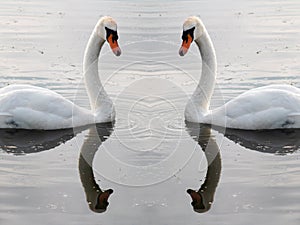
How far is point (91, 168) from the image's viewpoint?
33.5 feet

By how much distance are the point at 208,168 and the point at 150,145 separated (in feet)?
3.53

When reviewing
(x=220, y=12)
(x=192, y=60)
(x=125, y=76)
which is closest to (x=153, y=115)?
(x=125, y=76)

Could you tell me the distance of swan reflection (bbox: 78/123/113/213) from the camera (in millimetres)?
9047

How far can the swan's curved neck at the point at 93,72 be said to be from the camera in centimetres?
1239

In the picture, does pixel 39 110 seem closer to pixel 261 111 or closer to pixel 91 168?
pixel 91 168

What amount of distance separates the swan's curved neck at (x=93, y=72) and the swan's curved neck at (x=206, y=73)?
1.43 m

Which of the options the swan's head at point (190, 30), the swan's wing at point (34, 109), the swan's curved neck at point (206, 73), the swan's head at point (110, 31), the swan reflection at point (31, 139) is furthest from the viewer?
the swan's curved neck at point (206, 73)

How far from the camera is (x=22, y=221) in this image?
8305 mm

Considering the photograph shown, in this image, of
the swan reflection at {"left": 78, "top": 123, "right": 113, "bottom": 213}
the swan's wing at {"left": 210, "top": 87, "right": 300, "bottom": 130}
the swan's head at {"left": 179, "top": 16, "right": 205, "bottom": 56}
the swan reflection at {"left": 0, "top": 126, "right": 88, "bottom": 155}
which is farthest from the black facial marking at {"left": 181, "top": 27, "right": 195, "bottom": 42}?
the swan reflection at {"left": 0, "top": 126, "right": 88, "bottom": 155}

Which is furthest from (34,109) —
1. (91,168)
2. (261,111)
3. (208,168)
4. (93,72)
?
(261,111)

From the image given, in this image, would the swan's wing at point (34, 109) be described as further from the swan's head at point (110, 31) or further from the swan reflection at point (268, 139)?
the swan reflection at point (268, 139)

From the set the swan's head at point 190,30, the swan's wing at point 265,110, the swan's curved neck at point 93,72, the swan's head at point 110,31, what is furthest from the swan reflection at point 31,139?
the swan's wing at point 265,110

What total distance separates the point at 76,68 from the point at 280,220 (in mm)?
7576

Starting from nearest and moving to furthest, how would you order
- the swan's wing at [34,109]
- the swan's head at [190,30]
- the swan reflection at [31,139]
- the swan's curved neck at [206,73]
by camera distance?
the swan reflection at [31,139]
the swan's wing at [34,109]
the swan's head at [190,30]
the swan's curved neck at [206,73]
